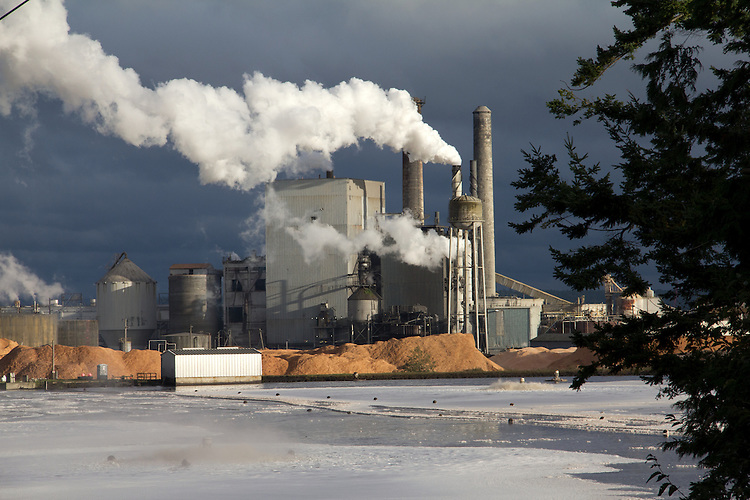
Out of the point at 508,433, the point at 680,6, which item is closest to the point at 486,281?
the point at 508,433

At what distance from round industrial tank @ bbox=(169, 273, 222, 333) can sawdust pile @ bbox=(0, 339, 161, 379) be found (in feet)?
74.1

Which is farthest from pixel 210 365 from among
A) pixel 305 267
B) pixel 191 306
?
pixel 191 306

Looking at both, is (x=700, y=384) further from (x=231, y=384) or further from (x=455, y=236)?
(x=455, y=236)

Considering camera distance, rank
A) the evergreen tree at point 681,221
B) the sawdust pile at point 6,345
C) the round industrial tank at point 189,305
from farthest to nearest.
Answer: the round industrial tank at point 189,305, the sawdust pile at point 6,345, the evergreen tree at point 681,221

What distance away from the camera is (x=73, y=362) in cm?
7894

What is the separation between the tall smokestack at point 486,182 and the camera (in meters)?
100

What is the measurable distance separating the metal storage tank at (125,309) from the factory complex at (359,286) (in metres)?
3.20

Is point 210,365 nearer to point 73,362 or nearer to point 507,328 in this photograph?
Result: point 73,362

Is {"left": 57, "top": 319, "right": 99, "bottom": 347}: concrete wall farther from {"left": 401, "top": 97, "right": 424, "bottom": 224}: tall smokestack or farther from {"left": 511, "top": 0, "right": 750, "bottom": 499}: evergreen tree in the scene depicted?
{"left": 511, "top": 0, "right": 750, "bottom": 499}: evergreen tree

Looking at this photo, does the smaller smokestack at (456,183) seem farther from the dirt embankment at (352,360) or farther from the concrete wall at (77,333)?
the concrete wall at (77,333)

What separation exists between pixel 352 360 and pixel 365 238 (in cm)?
2463

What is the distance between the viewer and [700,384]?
1176 centimetres

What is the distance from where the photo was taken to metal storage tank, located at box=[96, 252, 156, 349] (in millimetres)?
107812

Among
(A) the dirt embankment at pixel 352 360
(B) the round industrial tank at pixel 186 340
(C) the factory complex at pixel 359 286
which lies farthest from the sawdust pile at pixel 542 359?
(B) the round industrial tank at pixel 186 340
